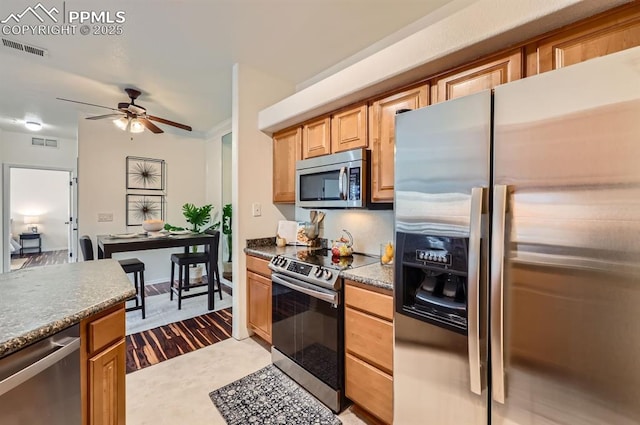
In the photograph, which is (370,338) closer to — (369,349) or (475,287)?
(369,349)

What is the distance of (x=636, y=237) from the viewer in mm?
812

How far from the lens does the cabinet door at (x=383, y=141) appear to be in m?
1.87

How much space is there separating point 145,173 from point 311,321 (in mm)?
4382

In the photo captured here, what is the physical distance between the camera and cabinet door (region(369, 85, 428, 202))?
187 cm

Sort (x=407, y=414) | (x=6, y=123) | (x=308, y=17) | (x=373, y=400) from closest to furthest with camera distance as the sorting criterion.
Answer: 1. (x=407, y=414)
2. (x=373, y=400)
3. (x=308, y=17)
4. (x=6, y=123)

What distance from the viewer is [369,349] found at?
5.37 feet

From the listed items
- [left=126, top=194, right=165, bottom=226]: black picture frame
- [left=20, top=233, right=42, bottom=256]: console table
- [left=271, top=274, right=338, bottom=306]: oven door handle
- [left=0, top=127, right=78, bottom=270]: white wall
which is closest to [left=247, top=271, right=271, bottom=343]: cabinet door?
[left=271, top=274, right=338, bottom=306]: oven door handle

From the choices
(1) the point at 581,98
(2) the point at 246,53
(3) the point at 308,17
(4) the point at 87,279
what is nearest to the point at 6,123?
(2) the point at 246,53

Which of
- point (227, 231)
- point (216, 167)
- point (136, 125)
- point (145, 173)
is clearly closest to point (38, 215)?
point (145, 173)

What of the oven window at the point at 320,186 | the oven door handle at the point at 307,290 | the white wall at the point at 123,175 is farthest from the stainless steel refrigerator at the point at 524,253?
the white wall at the point at 123,175

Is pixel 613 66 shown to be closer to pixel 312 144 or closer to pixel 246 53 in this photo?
pixel 312 144

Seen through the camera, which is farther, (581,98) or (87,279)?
(87,279)

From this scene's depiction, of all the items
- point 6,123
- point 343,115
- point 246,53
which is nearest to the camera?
point 343,115

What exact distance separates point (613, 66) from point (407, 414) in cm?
161
